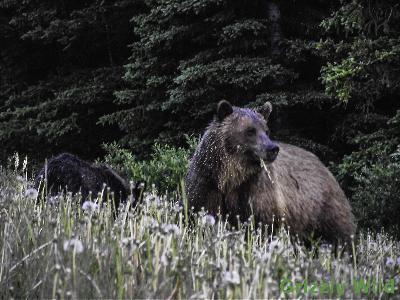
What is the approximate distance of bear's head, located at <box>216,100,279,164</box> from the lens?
696 centimetres

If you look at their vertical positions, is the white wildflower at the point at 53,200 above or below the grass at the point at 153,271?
above

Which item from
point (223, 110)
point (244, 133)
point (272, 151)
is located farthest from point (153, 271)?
point (223, 110)

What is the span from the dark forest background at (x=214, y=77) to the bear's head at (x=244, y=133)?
1.93 m

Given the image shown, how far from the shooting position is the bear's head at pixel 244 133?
696 centimetres

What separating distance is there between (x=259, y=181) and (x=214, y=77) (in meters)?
6.30

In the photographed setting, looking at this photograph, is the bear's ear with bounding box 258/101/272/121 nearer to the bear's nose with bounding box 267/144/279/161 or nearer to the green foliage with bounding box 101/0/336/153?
the bear's nose with bounding box 267/144/279/161

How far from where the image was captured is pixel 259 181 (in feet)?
22.9

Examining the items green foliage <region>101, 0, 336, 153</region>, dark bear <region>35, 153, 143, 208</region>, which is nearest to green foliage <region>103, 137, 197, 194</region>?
dark bear <region>35, 153, 143, 208</region>

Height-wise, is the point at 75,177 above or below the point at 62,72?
below

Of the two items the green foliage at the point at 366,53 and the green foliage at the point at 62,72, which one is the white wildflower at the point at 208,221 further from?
the green foliage at the point at 62,72

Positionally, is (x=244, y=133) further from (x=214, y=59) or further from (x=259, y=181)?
(x=214, y=59)

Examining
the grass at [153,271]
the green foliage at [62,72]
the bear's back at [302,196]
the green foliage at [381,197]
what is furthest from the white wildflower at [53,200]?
the green foliage at [62,72]

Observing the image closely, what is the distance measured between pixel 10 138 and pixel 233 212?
13.8 m

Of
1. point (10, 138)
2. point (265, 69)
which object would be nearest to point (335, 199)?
point (265, 69)
